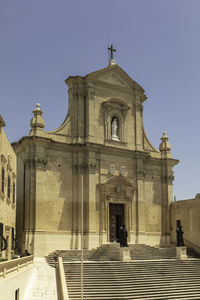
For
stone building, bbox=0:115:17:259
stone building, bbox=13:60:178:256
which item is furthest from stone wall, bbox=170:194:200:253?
stone building, bbox=0:115:17:259

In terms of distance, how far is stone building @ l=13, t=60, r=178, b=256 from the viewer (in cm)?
3344

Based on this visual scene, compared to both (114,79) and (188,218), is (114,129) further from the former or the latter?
(188,218)

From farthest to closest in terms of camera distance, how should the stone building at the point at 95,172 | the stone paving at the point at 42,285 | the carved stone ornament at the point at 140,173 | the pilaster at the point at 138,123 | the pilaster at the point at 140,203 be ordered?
the pilaster at the point at 138,123 < the carved stone ornament at the point at 140,173 < the pilaster at the point at 140,203 < the stone building at the point at 95,172 < the stone paving at the point at 42,285

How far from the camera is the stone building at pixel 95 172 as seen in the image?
3344 centimetres

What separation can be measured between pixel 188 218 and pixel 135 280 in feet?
46.5

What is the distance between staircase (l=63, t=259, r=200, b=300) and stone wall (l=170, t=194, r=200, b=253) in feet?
22.1

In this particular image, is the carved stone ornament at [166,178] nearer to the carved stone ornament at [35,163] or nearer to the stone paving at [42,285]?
the carved stone ornament at [35,163]

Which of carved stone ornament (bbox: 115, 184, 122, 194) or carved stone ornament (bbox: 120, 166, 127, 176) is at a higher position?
carved stone ornament (bbox: 120, 166, 127, 176)

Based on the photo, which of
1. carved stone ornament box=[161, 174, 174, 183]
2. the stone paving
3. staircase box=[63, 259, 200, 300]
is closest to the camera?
the stone paving

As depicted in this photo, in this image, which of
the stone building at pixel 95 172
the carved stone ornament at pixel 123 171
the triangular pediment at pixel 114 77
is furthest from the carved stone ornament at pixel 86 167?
the triangular pediment at pixel 114 77

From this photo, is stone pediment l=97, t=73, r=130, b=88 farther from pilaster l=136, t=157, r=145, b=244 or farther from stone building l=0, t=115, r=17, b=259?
stone building l=0, t=115, r=17, b=259

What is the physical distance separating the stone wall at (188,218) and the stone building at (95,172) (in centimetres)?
84

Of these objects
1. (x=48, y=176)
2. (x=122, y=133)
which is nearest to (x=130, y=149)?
(x=122, y=133)

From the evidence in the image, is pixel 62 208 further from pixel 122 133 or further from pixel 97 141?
pixel 122 133
